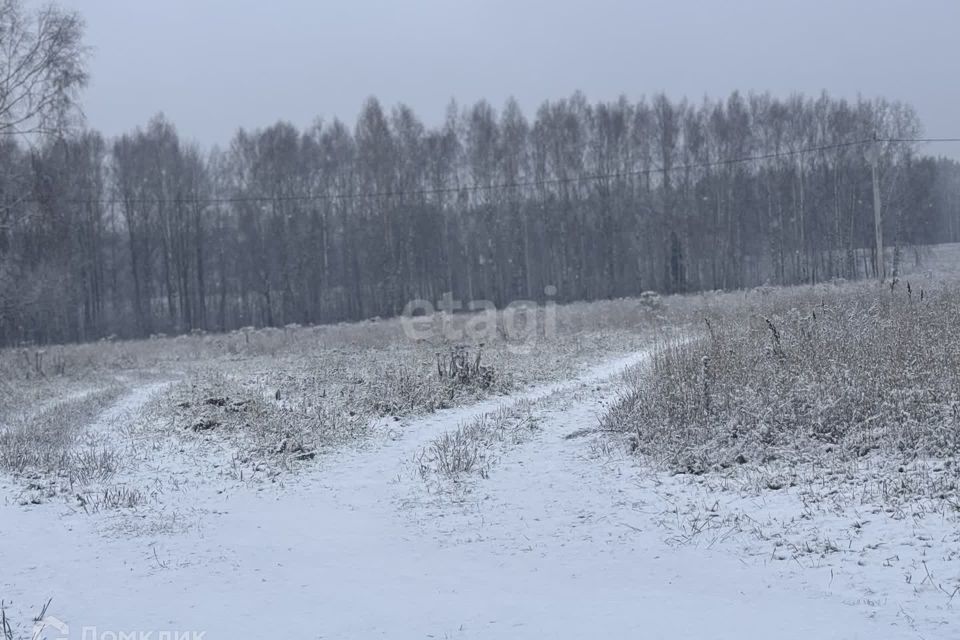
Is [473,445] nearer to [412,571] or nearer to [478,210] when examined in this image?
[412,571]

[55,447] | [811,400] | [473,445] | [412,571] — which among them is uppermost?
[811,400]

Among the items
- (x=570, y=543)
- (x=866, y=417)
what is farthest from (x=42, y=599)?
(x=866, y=417)

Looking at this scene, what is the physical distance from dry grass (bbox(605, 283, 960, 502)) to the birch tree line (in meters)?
40.8

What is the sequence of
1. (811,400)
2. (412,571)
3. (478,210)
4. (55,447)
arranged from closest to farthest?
(412,571) → (811,400) → (55,447) → (478,210)

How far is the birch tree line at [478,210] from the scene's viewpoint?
50.0 metres

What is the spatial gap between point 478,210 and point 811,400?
45928mm

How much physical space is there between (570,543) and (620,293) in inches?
1877

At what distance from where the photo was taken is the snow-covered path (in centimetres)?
438

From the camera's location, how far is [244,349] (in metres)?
25.7

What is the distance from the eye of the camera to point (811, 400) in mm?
7824

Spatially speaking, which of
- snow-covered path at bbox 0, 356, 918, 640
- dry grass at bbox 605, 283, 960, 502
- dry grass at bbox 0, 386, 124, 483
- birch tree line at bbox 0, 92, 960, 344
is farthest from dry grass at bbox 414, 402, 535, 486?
birch tree line at bbox 0, 92, 960, 344

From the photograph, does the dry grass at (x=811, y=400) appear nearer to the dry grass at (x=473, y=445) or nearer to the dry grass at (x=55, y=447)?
the dry grass at (x=473, y=445)

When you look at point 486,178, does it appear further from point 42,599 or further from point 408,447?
point 42,599

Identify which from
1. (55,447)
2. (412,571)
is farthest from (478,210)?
(412,571)
